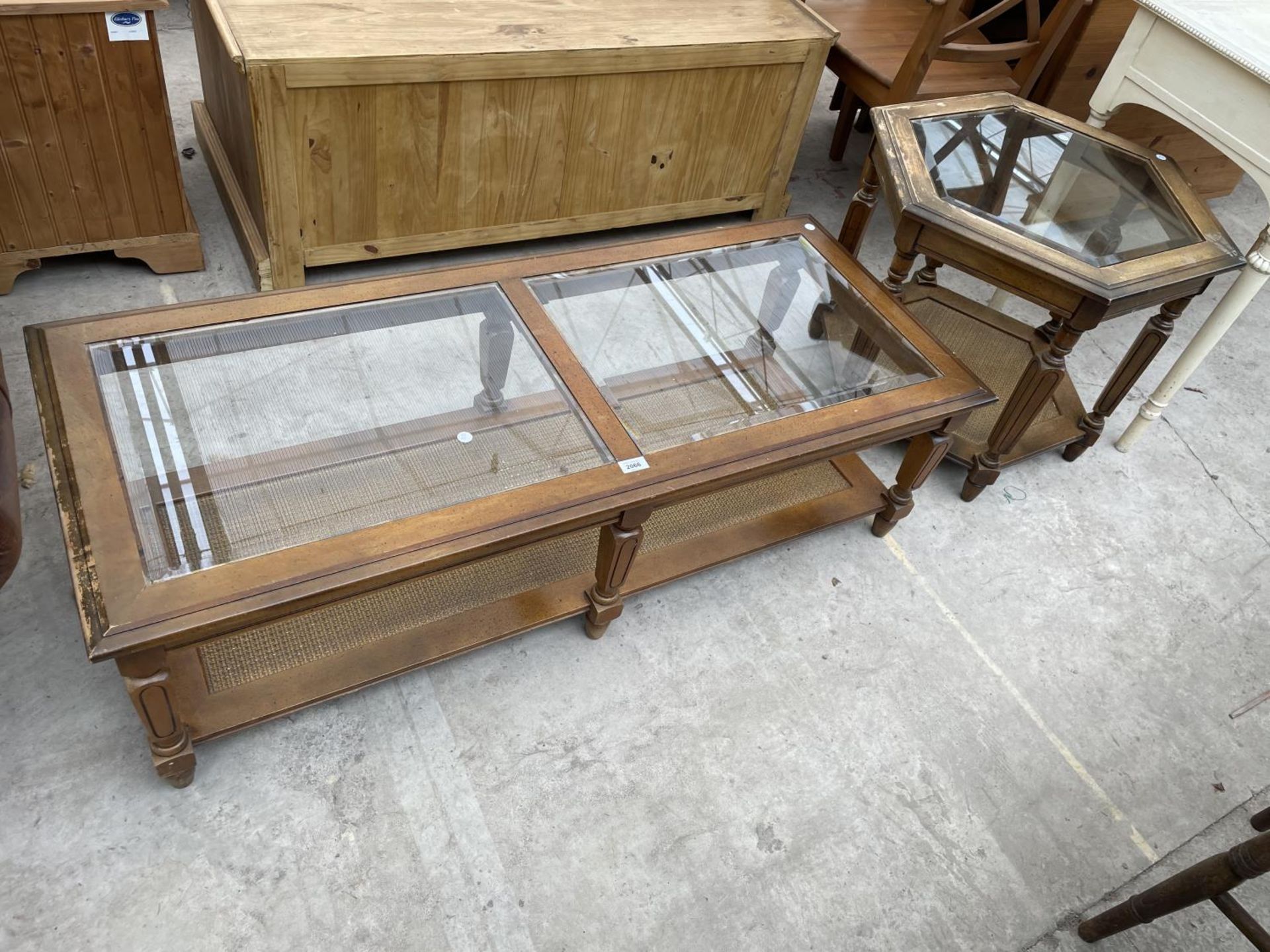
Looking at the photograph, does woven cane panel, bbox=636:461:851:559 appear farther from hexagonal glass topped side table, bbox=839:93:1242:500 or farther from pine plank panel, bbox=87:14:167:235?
pine plank panel, bbox=87:14:167:235

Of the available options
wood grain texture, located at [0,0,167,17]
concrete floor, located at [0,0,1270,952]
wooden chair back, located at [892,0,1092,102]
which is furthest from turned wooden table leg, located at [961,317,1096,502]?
wood grain texture, located at [0,0,167,17]

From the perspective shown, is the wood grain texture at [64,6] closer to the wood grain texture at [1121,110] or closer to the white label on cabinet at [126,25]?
the white label on cabinet at [126,25]

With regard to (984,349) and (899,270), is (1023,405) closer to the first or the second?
(899,270)

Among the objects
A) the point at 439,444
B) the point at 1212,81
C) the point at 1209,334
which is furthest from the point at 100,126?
the point at 1209,334

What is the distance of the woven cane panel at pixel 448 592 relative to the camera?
1583mm

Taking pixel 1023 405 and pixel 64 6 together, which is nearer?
pixel 64 6

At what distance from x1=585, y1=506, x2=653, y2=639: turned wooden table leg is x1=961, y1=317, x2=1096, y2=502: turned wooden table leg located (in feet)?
3.16

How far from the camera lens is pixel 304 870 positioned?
4.80 feet

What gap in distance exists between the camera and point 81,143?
2.05 m

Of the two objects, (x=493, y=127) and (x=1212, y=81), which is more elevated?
(x=1212, y=81)

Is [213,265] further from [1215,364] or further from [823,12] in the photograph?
[1215,364]

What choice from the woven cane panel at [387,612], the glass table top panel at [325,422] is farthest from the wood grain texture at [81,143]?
the woven cane panel at [387,612]

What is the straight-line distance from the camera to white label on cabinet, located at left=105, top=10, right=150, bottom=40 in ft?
6.25

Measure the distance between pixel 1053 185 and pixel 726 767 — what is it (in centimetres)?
148
